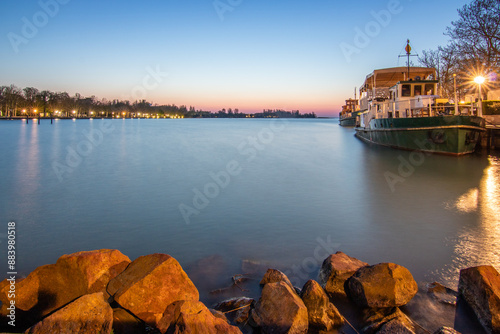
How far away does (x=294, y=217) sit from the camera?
32.6ft

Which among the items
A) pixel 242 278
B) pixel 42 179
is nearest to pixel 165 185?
pixel 42 179

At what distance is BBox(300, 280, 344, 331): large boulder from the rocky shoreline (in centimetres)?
1

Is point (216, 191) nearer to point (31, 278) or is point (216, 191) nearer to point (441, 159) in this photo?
point (31, 278)

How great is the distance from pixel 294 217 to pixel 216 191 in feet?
14.9

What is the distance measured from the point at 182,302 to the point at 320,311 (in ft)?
5.60

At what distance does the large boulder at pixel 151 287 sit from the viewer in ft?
14.4

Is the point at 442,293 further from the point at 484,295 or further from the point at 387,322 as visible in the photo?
the point at 387,322

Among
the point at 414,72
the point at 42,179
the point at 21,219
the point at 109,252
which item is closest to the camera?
the point at 109,252

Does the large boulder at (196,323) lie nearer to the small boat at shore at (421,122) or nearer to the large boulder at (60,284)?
the large boulder at (60,284)

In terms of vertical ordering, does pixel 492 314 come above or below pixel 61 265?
below

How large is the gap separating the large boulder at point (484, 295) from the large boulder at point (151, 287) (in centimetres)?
363

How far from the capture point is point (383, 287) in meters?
4.96

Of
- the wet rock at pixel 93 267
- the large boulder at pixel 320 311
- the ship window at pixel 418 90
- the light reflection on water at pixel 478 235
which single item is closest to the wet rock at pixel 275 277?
the large boulder at pixel 320 311

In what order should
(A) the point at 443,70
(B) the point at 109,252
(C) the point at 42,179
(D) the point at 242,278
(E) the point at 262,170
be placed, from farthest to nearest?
(A) the point at 443,70 < (E) the point at 262,170 < (C) the point at 42,179 < (D) the point at 242,278 < (B) the point at 109,252
